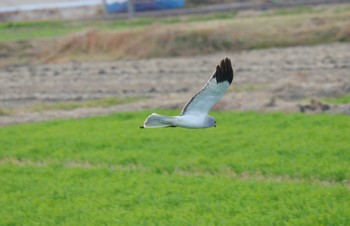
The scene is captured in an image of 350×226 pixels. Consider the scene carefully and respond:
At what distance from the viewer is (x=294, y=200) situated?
10.6m

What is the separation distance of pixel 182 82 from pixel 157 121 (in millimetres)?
16080

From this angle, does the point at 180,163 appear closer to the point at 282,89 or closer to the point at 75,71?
the point at 282,89

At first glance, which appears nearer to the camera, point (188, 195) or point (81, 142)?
point (188, 195)

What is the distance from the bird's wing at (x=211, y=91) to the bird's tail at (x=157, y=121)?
444 mm

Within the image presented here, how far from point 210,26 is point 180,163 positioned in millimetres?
18599

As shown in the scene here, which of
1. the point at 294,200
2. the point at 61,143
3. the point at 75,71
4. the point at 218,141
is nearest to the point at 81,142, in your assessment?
the point at 61,143

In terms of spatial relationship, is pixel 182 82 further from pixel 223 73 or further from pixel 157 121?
pixel 157 121

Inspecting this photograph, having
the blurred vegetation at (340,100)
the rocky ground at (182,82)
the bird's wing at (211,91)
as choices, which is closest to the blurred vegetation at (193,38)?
the rocky ground at (182,82)

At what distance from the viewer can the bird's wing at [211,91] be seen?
29.0ft

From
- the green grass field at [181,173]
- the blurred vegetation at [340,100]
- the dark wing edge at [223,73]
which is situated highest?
the dark wing edge at [223,73]

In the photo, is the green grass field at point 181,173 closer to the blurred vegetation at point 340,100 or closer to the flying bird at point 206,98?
the flying bird at point 206,98

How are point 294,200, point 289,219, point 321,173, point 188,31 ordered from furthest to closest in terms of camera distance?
point 188,31
point 321,173
point 294,200
point 289,219

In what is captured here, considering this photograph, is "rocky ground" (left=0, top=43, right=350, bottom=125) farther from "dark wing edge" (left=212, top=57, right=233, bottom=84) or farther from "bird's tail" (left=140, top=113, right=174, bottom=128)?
"bird's tail" (left=140, top=113, right=174, bottom=128)

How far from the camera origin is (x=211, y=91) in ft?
29.3
